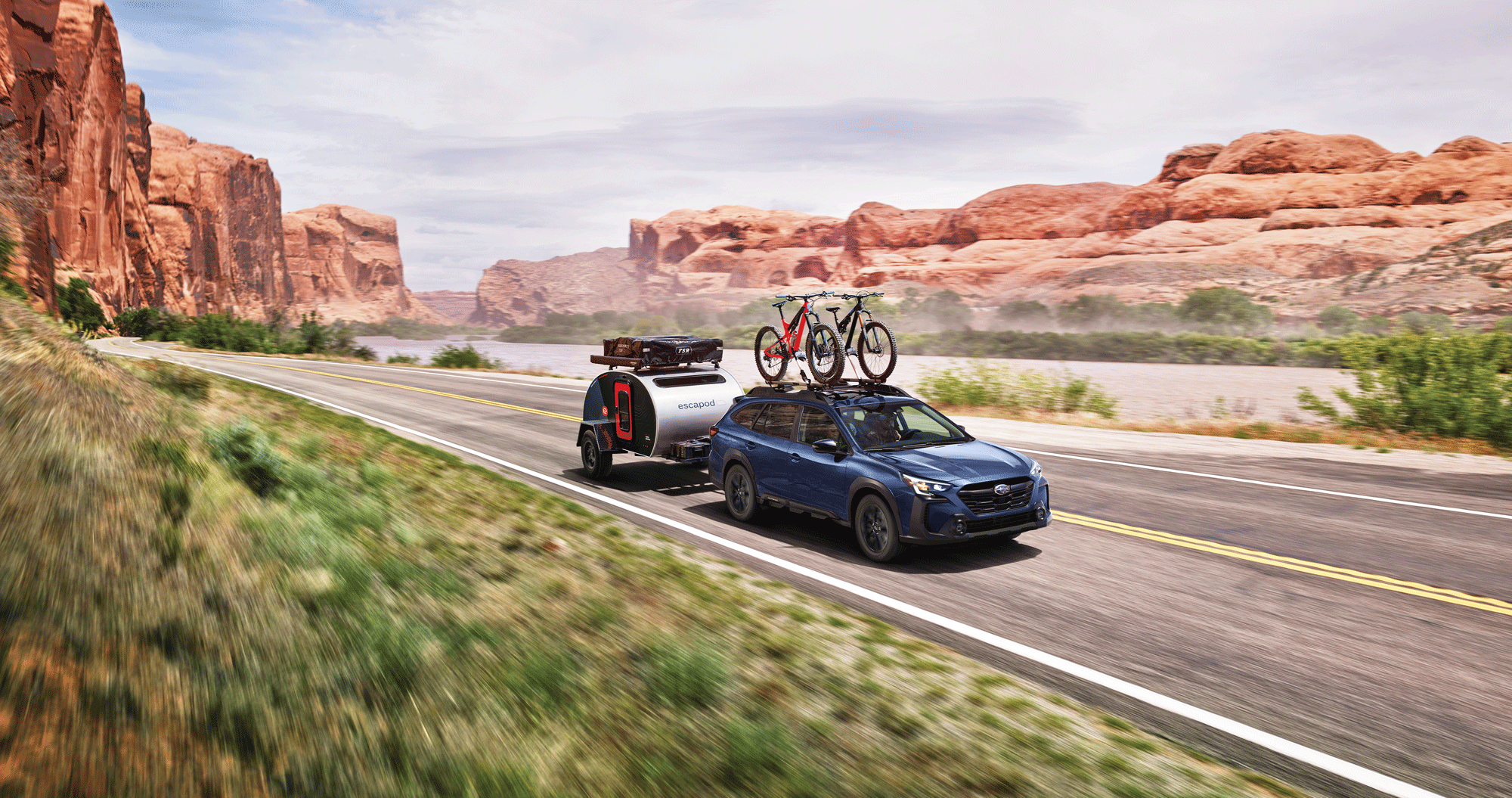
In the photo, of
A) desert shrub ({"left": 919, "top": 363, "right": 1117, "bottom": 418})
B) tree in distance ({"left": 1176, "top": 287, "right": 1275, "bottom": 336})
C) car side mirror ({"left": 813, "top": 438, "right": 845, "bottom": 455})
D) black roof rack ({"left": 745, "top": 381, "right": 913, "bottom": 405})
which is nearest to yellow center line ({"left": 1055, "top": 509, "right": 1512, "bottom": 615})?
black roof rack ({"left": 745, "top": 381, "right": 913, "bottom": 405})

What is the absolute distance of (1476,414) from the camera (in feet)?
49.2

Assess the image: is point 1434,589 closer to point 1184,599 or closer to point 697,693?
point 1184,599

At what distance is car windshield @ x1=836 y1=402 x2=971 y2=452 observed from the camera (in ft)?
28.2

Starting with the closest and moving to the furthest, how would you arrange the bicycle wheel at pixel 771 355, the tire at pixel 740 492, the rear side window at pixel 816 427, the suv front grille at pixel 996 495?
1. the suv front grille at pixel 996 495
2. the rear side window at pixel 816 427
3. the tire at pixel 740 492
4. the bicycle wheel at pixel 771 355

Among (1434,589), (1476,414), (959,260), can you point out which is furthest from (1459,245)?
(1434,589)

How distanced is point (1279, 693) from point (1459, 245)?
4035 inches

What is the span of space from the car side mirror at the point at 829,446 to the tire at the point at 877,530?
59 centimetres

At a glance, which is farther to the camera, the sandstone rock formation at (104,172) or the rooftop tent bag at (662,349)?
the sandstone rock formation at (104,172)

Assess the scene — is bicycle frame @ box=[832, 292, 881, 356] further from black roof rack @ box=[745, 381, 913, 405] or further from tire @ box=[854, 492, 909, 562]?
tire @ box=[854, 492, 909, 562]

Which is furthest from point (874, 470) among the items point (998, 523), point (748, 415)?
point (748, 415)

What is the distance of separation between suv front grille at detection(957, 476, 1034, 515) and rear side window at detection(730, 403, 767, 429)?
3.02 metres

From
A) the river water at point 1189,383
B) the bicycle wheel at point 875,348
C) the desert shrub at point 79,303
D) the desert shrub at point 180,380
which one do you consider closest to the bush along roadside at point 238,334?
the desert shrub at point 79,303

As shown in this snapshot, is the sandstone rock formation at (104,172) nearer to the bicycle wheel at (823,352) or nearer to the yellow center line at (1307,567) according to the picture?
the bicycle wheel at (823,352)

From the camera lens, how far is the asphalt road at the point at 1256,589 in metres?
4.63
